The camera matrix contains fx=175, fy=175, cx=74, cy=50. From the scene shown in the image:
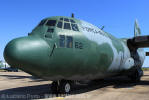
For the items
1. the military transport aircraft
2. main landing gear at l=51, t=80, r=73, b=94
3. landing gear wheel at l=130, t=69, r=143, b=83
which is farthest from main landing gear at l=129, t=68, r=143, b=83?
main landing gear at l=51, t=80, r=73, b=94

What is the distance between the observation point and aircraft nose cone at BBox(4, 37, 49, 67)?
7094 millimetres

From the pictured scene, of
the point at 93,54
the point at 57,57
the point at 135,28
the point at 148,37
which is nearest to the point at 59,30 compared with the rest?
the point at 57,57

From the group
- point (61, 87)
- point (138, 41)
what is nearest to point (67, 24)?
point (61, 87)

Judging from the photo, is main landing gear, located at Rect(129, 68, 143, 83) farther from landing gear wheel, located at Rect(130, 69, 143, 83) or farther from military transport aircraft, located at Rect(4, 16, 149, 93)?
military transport aircraft, located at Rect(4, 16, 149, 93)

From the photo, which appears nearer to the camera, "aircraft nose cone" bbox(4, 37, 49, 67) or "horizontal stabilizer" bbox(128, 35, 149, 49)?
"aircraft nose cone" bbox(4, 37, 49, 67)

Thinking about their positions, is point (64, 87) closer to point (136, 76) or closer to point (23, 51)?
point (23, 51)

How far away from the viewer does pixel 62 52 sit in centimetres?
865

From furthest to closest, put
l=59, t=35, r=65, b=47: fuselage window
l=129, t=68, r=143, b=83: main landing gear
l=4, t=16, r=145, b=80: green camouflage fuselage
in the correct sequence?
1. l=129, t=68, r=143, b=83: main landing gear
2. l=59, t=35, r=65, b=47: fuselage window
3. l=4, t=16, r=145, b=80: green camouflage fuselage

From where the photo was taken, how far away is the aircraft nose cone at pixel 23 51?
23.3 ft

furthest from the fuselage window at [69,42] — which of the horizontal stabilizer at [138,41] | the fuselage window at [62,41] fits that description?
the horizontal stabilizer at [138,41]

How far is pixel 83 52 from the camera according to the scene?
959 centimetres

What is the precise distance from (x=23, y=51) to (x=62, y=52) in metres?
2.07

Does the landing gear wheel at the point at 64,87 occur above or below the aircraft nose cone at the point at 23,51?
below

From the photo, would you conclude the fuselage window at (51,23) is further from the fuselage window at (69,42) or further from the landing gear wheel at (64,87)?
the landing gear wheel at (64,87)
